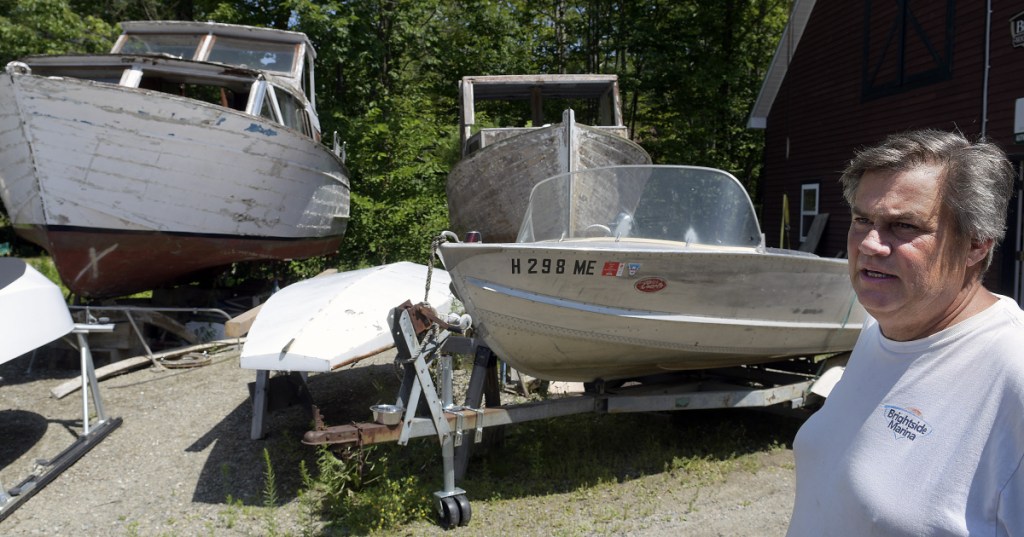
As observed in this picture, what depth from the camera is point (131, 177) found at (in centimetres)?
825

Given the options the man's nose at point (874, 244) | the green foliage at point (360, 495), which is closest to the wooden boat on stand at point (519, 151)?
the green foliage at point (360, 495)

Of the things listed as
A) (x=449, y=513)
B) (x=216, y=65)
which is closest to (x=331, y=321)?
(x=449, y=513)

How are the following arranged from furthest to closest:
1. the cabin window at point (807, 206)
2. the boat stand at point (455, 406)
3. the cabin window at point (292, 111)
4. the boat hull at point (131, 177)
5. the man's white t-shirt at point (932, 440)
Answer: the cabin window at point (807, 206), the cabin window at point (292, 111), the boat hull at point (131, 177), the boat stand at point (455, 406), the man's white t-shirt at point (932, 440)

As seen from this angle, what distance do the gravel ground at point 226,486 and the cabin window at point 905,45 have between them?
8704 mm

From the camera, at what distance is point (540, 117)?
12.1m

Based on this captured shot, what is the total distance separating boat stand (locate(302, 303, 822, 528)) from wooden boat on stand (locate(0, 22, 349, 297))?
4979 mm

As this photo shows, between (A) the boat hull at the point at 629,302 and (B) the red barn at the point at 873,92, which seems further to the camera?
(B) the red barn at the point at 873,92

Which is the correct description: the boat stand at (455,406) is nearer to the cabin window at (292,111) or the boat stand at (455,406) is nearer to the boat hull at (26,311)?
the boat hull at (26,311)

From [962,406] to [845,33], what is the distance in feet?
45.8

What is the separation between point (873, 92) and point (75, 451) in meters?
12.6

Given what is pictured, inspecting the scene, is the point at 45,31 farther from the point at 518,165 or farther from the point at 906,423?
the point at 906,423

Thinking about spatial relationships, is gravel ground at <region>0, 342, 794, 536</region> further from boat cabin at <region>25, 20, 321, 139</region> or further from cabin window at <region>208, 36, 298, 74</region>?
cabin window at <region>208, 36, 298, 74</region>

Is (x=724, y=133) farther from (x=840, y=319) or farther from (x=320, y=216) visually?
(x=840, y=319)

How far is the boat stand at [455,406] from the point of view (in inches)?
158
